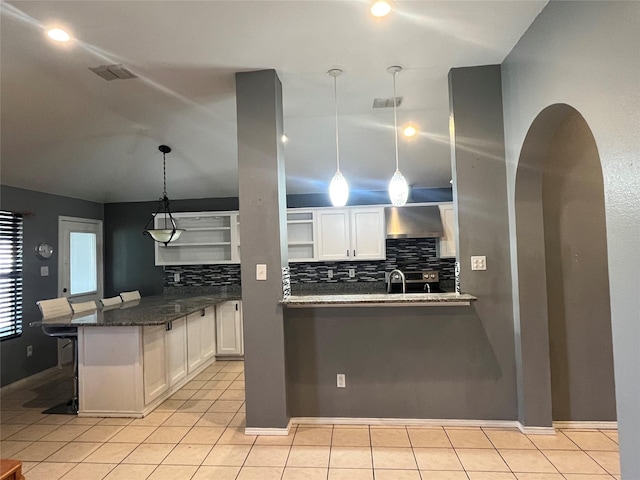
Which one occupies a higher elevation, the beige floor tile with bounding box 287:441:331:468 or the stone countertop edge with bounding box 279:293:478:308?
the stone countertop edge with bounding box 279:293:478:308

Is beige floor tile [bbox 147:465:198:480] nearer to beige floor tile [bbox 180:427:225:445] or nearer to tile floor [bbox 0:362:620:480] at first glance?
tile floor [bbox 0:362:620:480]

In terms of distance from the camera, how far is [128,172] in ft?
16.7

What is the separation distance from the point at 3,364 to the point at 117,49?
144 inches

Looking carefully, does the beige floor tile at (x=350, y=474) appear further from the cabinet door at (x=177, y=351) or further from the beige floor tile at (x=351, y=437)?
the cabinet door at (x=177, y=351)

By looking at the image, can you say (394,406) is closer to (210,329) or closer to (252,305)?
(252,305)

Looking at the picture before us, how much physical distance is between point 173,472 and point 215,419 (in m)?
0.81

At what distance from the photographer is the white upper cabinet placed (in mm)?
5371

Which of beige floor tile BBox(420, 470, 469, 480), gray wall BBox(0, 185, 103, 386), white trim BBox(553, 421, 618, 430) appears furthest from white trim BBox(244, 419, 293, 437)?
gray wall BBox(0, 185, 103, 386)

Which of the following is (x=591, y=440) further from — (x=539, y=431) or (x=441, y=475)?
(x=441, y=475)

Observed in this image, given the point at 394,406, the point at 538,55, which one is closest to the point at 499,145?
the point at 538,55

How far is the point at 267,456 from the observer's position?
2592mm

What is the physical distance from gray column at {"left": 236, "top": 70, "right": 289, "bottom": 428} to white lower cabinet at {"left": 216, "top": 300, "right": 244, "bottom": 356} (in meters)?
2.28

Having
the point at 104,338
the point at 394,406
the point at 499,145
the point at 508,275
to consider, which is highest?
the point at 499,145

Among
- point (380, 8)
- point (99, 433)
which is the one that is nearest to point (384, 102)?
point (380, 8)
